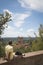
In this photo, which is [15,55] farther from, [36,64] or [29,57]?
[36,64]

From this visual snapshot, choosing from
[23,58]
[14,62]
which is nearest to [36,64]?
[23,58]

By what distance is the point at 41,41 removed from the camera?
19094mm

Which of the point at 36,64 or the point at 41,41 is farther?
the point at 41,41

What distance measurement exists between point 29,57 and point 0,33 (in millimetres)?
8751

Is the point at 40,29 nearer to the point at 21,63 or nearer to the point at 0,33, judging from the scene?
the point at 0,33

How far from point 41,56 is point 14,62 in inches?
72.0

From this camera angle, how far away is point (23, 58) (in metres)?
7.34

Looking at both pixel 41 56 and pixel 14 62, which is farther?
pixel 41 56

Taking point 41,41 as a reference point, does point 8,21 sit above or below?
above

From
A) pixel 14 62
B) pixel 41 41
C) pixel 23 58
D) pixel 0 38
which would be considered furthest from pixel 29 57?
pixel 41 41

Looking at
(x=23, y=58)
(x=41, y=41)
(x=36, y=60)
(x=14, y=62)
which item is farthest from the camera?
(x=41, y=41)

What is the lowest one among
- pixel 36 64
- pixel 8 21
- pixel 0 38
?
pixel 36 64

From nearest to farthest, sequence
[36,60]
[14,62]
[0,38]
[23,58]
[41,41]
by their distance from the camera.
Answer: [14,62] < [23,58] < [36,60] < [0,38] < [41,41]

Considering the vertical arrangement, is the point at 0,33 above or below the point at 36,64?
above
